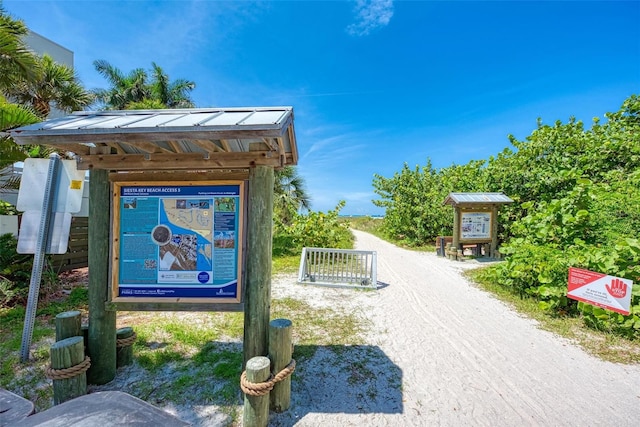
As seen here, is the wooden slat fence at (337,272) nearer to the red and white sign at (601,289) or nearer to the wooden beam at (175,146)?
the red and white sign at (601,289)

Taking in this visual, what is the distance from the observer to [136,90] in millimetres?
14445

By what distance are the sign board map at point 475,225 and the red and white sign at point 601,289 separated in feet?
20.5

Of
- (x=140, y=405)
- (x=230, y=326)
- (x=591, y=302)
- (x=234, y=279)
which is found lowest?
(x=230, y=326)

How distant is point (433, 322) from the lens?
16.0 feet

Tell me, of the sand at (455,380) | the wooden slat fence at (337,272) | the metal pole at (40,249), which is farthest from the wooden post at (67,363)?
the wooden slat fence at (337,272)

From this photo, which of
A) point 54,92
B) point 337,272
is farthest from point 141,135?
point 54,92

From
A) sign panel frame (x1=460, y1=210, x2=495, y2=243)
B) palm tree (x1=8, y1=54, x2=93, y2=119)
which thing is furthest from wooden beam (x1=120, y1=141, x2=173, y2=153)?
sign panel frame (x1=460, y1=210, x2=495, y2=243)

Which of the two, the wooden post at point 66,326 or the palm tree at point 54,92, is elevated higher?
the palm tree at point 54,92

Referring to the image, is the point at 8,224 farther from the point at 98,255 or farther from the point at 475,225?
the point at 475,225

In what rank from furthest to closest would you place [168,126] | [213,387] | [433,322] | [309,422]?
[433,322]
[213,387]
[309,422]
[168,126]

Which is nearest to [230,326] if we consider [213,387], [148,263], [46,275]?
[213,387]

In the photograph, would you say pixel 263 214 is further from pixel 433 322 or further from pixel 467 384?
pixel 433 322

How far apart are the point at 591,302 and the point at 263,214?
532 centimetres

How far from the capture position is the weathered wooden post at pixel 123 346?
3.13 metres
